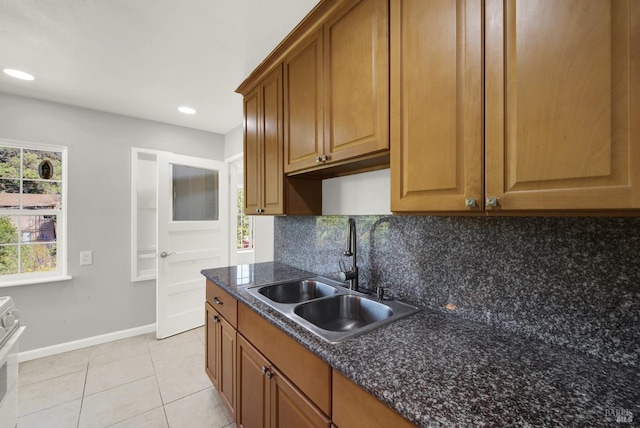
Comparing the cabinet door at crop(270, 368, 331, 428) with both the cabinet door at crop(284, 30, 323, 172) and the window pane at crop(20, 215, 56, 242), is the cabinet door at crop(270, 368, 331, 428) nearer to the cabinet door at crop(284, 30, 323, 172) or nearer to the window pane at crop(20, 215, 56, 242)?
the cabinet door at crop(284, 30, 323, 172)

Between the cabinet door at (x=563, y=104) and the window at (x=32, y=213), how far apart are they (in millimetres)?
3600

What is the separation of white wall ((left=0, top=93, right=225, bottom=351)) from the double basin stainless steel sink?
2.29 m

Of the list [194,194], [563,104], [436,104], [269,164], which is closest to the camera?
[563,104]

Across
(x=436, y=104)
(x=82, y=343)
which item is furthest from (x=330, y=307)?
(x=82, y=343)

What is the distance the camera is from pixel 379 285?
1478 mm

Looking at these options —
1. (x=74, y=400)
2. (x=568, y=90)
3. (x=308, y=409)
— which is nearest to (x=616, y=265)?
(x=568, y=90)

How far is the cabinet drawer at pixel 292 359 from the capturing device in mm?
904

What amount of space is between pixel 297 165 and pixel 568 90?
3.94ft

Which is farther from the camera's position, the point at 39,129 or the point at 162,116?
the point at 162,116

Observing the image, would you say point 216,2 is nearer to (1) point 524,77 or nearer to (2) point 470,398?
(1) point 524,77

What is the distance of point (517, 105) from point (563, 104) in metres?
0.10

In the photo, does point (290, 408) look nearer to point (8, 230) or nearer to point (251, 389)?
point (251, 389)

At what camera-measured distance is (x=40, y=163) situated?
2.60 meters

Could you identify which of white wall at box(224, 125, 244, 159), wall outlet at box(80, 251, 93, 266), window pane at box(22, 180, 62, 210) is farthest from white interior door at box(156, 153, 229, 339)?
window pane at box(22, 180, 62, 210)
